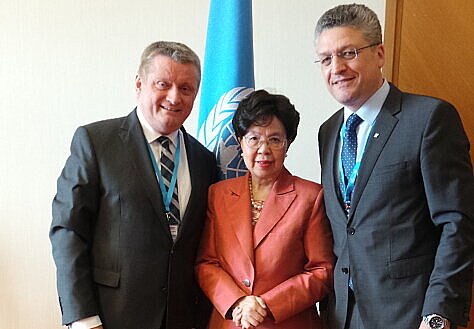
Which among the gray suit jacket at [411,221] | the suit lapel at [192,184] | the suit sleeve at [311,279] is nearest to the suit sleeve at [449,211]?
the gray suit jacket at [411,221]

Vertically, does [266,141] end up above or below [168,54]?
below

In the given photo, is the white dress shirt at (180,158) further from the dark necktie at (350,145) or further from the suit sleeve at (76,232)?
the dark necktie at (350,145)

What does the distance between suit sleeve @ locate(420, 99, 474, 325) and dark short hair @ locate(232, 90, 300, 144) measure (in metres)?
0.52

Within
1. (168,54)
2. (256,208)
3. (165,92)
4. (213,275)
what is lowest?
(213,275)

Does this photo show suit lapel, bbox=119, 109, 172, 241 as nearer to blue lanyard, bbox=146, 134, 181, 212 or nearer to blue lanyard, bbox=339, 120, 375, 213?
blue lanyard, bbox=146, 134, 181, 212

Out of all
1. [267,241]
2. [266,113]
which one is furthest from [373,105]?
[267,241]

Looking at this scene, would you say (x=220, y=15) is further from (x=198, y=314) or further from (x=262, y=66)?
(x=198, y=314)

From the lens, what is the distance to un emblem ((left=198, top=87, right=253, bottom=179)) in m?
2.34

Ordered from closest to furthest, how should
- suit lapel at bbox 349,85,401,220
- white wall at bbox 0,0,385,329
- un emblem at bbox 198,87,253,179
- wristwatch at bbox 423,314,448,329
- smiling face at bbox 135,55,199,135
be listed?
wristwatch at bbox 423,314,448,329 < suit lapel at bbox 349,85,401,220 < smiling face at bbox 135,55,199,135 < un emblem at bbox 198,87,253,179 < white wall at bbox 0,0,385,329

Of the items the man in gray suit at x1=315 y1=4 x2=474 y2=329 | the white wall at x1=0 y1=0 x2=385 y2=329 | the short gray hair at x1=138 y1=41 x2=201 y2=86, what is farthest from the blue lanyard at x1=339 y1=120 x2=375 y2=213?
the white wall at x1=0 y1=0 x2=385 y2=329

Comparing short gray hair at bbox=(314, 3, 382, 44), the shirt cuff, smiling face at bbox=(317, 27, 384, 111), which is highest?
short gray hair at bbox=(314, 3, 382, 44)

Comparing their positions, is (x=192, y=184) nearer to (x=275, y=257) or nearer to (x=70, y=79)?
(x=275, y=257)

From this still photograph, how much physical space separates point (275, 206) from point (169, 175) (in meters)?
0.42

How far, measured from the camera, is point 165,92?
1956 millimetres
